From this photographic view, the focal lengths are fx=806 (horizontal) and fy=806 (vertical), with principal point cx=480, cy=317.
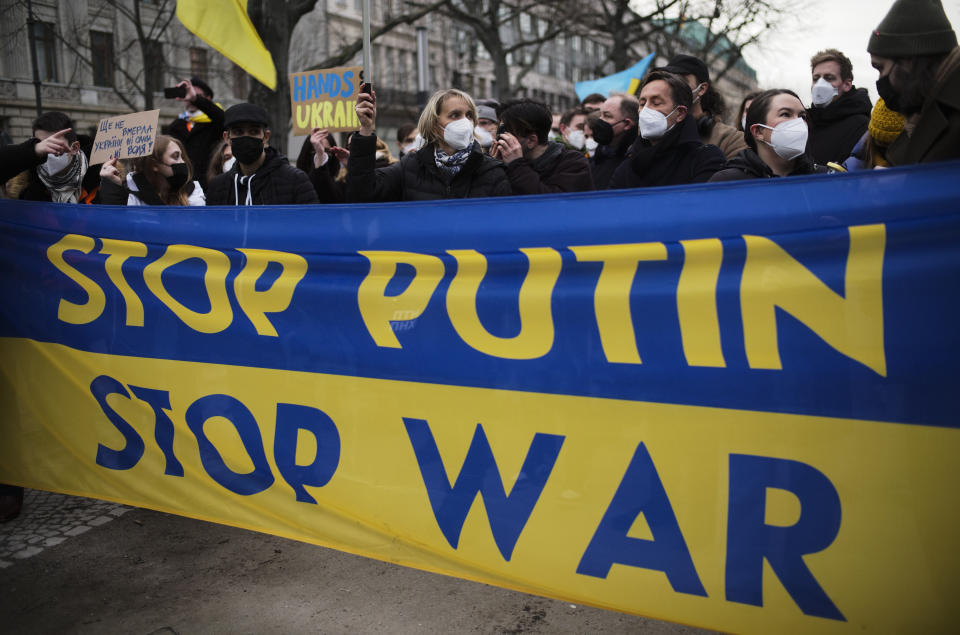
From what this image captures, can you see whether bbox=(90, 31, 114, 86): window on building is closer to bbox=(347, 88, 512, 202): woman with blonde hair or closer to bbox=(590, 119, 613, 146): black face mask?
bbox=(590, 119, 613, 146): black face mask

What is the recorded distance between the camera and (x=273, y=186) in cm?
434

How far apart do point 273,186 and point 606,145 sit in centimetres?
222

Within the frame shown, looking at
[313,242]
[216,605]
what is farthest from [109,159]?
[216,605]

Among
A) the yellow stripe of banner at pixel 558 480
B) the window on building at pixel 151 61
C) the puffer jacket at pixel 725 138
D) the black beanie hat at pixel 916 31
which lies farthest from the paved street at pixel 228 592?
the window on building at pixel 151 61

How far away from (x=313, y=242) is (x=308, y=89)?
7.26ft

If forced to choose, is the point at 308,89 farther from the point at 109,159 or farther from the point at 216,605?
the point at 216,605

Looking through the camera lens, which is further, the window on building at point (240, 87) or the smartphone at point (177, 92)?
the window on building at point (240, 87)

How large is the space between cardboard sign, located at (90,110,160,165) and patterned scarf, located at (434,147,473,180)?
4.63ft

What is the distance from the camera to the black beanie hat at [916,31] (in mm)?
2439

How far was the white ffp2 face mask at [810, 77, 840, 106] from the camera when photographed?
4988 mm

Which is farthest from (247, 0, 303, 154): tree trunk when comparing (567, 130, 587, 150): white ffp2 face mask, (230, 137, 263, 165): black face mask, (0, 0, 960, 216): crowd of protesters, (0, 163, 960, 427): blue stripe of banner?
(0, 163, 960, 427): blue stripe of banner

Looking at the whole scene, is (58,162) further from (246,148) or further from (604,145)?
(604,145)

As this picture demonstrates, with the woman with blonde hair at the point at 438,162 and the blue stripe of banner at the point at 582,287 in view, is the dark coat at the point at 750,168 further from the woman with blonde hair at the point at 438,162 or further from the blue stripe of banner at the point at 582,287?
the woman with blonde hair at the point at 438,162

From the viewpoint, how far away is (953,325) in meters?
2.10
